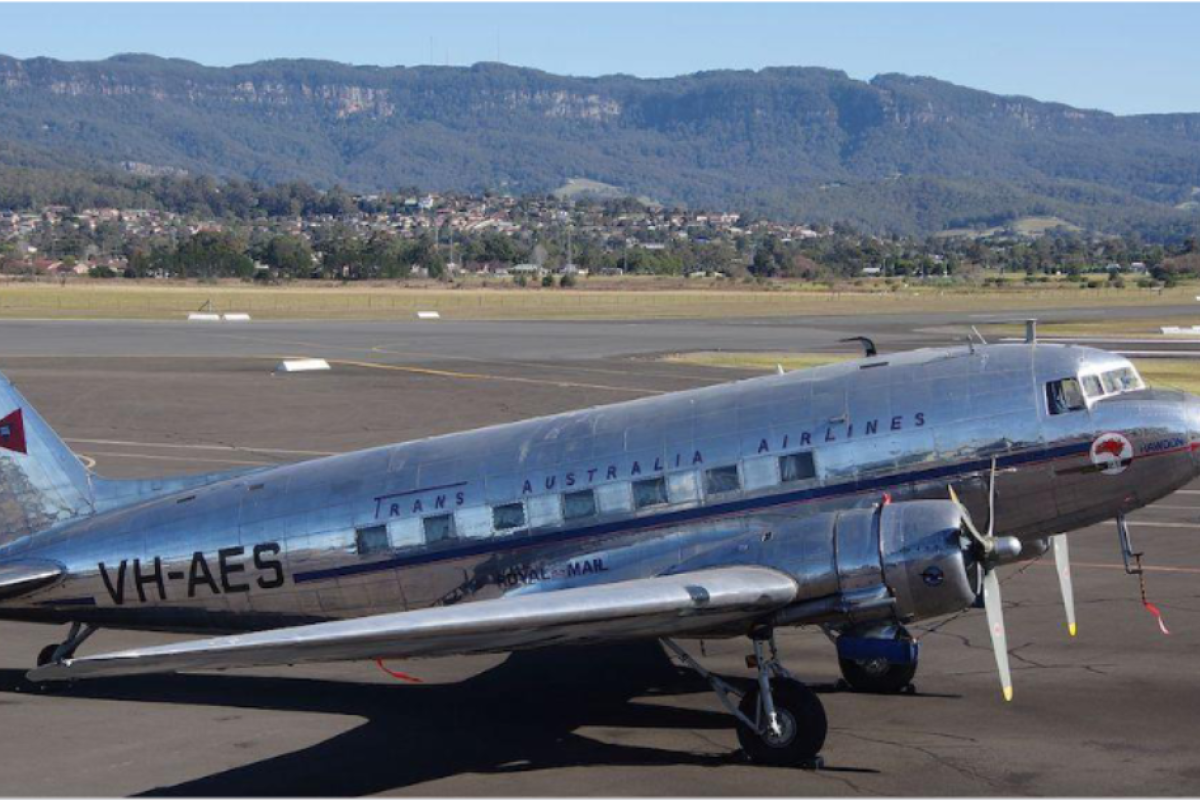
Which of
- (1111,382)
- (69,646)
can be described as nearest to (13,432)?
(69,646)

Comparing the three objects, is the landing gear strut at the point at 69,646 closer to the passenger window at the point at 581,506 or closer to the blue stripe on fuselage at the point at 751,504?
the blue stripe on fuselage at the point at 751,504

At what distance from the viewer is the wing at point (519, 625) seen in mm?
15359

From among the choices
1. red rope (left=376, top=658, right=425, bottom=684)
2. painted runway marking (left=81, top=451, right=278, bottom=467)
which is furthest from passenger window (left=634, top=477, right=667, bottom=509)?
painted runway marking (left=81, top=451, right=278, bottom=467)

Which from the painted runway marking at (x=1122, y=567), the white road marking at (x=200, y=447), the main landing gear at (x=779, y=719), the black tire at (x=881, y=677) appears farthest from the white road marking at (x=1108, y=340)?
the main landing gear at (x=779, y=719)

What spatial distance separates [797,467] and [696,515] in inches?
55.6

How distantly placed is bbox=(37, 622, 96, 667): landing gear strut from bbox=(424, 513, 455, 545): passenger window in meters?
4.99

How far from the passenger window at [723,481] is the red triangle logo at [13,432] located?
9775 millimetres

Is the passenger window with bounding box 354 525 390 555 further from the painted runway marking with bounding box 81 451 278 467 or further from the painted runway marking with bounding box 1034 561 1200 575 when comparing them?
the painted runway marking with bounding box 81 451 278 467

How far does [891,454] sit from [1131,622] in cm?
766

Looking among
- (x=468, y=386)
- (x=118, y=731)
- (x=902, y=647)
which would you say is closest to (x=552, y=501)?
(x=902, y=647)

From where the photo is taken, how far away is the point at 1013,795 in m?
16.5

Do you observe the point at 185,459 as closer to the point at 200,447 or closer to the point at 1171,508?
the point at 200,447

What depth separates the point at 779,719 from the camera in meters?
17.9

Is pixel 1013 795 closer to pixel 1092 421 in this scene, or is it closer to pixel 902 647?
pixel 902 647
